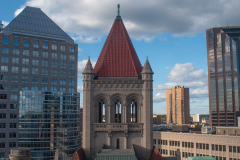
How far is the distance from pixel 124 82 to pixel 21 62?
6406 centimetres

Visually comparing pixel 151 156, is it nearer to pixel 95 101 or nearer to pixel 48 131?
pixel 95 101

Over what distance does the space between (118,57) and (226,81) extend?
7060 inches

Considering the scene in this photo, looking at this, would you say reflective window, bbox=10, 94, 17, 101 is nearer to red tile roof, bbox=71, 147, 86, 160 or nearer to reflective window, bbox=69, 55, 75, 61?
reflective window, bbox=69, 55, 75, 61

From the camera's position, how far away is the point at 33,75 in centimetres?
8838

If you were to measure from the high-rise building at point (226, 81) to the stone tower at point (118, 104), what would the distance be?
582 ft

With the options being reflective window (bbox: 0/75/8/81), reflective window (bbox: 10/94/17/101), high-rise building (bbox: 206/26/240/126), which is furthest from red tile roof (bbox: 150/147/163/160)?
high-rise building (bbox: 206/26/240/126)

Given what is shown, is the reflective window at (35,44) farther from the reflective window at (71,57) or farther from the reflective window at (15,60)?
the reflective window at (71,57)

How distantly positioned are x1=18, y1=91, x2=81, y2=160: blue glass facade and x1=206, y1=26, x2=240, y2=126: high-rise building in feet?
455

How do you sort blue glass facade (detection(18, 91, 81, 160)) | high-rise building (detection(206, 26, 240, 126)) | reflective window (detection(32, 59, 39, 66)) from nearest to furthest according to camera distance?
blue glass facade (detection(18, 91, 81, 160)) → reflective window (detection(32, 59, 39, 66)) → high-rise building (detection(206, 26, 240, 126))

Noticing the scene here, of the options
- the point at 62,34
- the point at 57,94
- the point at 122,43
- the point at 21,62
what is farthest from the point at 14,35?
the point at 122,43

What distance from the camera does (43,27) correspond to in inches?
3789

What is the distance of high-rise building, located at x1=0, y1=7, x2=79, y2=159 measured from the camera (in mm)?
82875

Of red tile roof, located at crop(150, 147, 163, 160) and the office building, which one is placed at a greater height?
red tile roof, located at crop(150, 147, 163, 160)

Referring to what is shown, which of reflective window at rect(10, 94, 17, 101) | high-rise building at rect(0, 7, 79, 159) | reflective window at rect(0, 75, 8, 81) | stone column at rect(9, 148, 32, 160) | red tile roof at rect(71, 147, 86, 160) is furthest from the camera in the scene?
reflective window at rect(10, 94, 17, 101)
